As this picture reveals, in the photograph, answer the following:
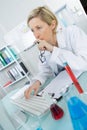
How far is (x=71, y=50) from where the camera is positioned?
1.43 metres

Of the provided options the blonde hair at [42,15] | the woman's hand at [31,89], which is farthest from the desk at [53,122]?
the blonde hair at [42,15]

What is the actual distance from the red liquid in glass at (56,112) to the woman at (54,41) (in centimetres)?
36

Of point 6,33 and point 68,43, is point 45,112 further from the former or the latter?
point 6,33

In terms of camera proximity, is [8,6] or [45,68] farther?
[8,6]

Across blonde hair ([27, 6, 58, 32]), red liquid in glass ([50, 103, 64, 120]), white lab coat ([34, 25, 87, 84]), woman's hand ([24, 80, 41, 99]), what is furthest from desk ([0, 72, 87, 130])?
blonde hair ([27, 6, 58, 32])

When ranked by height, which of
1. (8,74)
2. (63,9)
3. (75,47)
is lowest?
(8,74)

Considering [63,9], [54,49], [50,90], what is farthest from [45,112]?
[63,9]

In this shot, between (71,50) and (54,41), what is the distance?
0.45ft

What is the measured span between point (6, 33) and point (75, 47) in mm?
2737

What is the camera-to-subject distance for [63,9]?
132 inches

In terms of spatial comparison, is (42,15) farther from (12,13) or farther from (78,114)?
(12,13)

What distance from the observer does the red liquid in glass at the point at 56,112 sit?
35.4 inches

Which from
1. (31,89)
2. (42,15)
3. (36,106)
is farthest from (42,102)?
(42,15)

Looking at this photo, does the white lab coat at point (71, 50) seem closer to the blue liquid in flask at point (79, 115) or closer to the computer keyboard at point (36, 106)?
the computer keyboard at point (36, 106)
